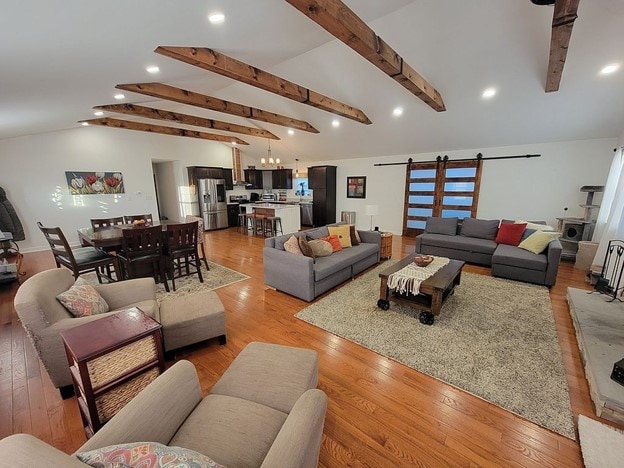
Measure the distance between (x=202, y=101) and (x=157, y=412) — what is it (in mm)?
4864

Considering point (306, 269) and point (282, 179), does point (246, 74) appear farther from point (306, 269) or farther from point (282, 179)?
point (282, 179)

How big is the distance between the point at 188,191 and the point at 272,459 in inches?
349

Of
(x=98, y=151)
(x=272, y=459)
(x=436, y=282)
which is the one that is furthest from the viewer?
(x=98, y=151)

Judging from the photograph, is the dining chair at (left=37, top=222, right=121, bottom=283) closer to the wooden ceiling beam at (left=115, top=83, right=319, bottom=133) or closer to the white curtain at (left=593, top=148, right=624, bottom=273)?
the wooden ceiling beam at (left=115, top=83, right=319, bottom=133)

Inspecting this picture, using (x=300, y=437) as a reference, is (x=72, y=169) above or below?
above

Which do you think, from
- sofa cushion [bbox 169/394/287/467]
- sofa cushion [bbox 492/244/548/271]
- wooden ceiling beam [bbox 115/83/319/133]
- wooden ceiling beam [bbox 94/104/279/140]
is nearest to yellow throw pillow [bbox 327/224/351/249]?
sofa cushion [bbox 492/244/548/271]

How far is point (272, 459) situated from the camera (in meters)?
0.88

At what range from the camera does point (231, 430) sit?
3.77 feet

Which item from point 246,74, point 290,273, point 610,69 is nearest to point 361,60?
point 246,74

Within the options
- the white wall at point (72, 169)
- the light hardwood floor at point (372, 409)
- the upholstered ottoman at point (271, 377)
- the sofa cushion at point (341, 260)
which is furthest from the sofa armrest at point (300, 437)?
the white wall at point (72, 169)

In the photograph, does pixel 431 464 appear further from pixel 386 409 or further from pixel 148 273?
pixel 148 273

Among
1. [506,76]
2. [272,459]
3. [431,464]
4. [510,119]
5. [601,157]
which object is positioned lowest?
[431,464]

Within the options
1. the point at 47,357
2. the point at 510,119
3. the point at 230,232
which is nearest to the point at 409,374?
the point at 47,357

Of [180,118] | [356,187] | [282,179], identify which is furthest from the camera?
[282,179]
